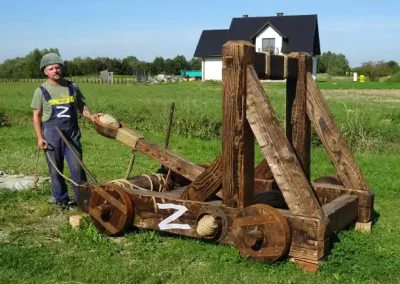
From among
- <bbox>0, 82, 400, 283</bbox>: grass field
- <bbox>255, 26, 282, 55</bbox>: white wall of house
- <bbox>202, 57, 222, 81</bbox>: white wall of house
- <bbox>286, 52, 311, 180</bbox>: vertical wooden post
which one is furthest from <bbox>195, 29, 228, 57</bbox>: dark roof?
<bbox>286, 52, 311, 180</bbox>: vertical wooden post

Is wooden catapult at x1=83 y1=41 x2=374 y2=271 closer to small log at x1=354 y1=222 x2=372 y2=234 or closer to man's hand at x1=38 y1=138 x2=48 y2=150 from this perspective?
small log at x1=354 y1=222 x2=372 y2=234

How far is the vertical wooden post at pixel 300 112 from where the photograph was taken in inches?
216

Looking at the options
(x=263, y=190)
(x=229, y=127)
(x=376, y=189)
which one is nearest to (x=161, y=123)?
(x=376, y=189)

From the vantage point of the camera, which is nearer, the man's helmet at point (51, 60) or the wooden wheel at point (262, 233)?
the wooden wheel at point (262, 233)

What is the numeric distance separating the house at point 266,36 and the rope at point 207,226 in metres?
53.6

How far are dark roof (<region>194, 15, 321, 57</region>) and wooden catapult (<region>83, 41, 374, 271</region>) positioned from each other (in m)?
54.0

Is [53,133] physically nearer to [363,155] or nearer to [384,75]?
[363,155]

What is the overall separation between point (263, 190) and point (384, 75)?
260 feet

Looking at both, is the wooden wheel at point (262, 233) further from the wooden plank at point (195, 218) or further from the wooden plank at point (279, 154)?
the wooden plank at point (279, 154)

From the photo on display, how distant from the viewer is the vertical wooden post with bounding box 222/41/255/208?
15.0ft

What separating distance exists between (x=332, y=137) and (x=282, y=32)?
2267 inches

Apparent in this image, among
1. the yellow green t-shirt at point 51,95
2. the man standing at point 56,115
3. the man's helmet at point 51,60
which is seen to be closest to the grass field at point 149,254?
the man standing at point 56,115

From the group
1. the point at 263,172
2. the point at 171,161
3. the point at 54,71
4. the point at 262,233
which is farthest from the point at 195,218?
the point at 54,71

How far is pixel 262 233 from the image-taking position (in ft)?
14.7
